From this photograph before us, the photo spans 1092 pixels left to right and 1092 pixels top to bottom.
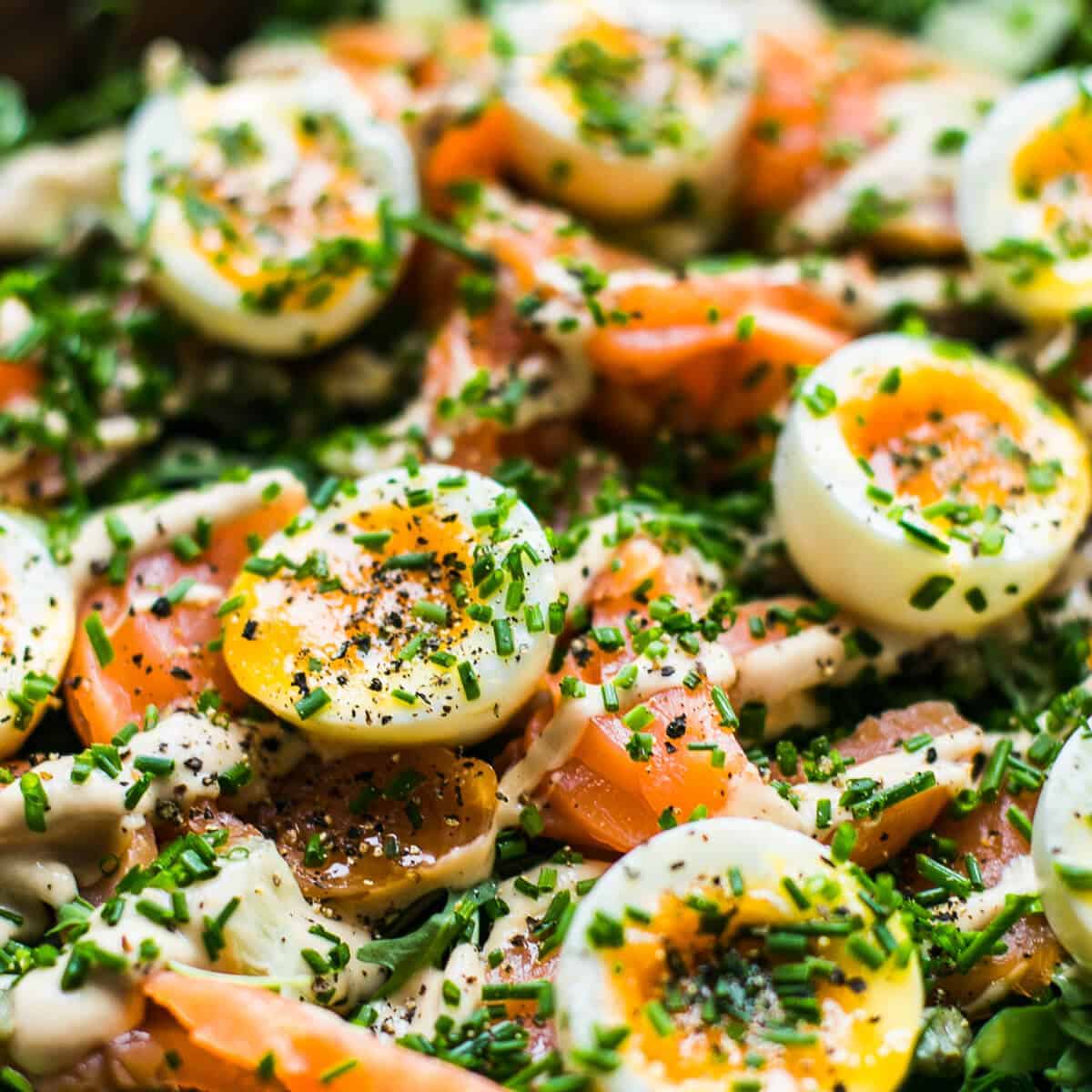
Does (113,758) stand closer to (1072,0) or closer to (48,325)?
(48,325)

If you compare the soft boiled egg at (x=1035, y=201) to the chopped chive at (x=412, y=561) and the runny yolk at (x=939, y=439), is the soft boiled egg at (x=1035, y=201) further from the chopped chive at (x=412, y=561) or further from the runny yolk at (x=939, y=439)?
the chopped chive at (x=412, y=561)

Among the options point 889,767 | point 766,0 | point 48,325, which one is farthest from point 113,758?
point 766,0

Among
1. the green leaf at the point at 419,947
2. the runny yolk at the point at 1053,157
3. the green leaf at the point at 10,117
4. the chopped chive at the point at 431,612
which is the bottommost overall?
the green leaf at the point at 419,947

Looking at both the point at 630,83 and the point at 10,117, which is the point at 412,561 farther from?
the point at 10,117

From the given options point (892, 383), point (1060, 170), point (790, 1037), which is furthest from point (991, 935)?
point (1060, 170)

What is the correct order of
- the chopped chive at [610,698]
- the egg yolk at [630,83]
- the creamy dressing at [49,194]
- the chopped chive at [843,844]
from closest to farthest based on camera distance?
the chopped chive at [843,844] → the chopped chive at [610,698] → the egg yolk at [630,83] → the creamy dressing at [49,194]

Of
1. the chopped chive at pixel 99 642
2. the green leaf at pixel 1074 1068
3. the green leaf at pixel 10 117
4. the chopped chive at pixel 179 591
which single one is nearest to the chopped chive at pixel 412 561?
the chopped chive at pixel 179 591
